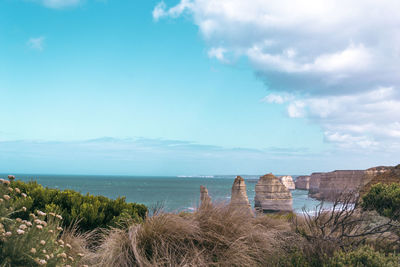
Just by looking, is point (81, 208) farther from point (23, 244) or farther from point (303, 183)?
point (303, 183)

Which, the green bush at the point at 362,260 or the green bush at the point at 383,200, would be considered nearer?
the green bush at the point at 362,260

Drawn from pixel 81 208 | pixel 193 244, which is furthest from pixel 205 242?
pixel 81 208

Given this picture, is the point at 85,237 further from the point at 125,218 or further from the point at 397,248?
the point at 397,248

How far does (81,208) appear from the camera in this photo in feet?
24.9

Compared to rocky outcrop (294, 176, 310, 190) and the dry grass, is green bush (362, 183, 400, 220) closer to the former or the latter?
the dry grass

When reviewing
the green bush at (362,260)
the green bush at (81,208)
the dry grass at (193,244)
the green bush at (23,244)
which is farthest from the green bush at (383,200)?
the green bush at (23,244)

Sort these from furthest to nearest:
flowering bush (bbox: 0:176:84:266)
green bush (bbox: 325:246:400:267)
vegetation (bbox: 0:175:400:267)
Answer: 1. vegetation (bbox: 0:175:400:267)
2. green bush (bbox: 325:246:400:267)
3. flowering bush (bbox: 0:176:84:266)

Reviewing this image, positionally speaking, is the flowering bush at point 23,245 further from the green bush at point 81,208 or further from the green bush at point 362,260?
the green bush at point 362,260

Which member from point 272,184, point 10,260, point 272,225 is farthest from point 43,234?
point 272,184

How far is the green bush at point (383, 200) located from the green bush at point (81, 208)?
25.5 feet

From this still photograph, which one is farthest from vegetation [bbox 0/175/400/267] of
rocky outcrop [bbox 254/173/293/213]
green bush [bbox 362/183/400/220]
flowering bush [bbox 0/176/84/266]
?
rocky outcrop [bbox 254/173/293/213]

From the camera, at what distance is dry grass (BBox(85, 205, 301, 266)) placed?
5.84 metres

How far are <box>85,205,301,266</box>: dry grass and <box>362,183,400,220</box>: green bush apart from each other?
565 cm

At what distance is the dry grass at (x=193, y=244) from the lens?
584cm
